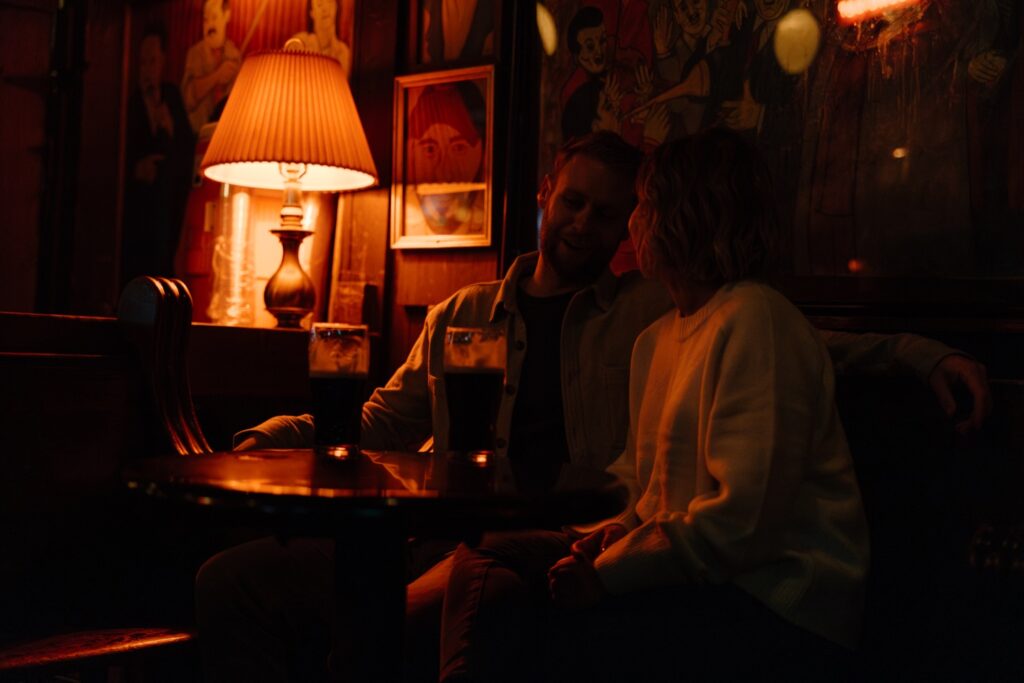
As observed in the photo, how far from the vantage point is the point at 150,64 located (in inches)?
148

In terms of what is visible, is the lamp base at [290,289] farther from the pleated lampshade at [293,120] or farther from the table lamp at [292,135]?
the pleated lampshade at [293,120]

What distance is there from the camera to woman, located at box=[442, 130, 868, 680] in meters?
1.32

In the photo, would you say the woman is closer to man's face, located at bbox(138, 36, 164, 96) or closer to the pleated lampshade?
the pleated lampshade

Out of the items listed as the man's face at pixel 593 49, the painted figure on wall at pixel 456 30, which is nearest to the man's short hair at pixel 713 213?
the man's face at pixel 593 49

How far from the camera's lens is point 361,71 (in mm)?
3119

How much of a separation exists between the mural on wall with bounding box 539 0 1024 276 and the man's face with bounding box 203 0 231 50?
5.45 feet

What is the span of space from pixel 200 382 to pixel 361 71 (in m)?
1.14

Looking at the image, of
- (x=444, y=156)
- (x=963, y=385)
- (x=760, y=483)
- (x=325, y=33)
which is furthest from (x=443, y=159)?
(x=760, y=483)

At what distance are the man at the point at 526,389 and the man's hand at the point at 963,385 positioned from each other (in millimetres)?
89

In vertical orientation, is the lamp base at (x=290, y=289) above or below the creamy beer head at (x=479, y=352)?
above

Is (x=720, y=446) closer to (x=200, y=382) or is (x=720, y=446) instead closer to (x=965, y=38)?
(x=965, y=38)

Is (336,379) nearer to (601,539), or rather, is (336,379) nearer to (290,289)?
(601,539)

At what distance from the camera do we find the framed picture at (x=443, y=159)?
9.13ft

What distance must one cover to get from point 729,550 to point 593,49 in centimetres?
160
